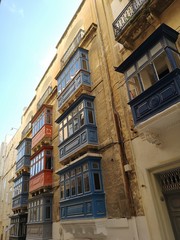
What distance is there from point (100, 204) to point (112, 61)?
6.77 m

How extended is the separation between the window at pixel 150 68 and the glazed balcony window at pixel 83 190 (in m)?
3.77

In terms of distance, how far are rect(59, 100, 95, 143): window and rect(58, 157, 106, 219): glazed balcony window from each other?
6.34 ft

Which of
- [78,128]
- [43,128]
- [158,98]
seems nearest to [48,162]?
[43,128]

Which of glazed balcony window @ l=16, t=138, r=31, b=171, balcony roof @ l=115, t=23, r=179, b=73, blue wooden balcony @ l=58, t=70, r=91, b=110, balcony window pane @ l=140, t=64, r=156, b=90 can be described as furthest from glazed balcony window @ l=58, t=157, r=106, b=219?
glazed balcony window @ l=16, t=138, r=31, b=171

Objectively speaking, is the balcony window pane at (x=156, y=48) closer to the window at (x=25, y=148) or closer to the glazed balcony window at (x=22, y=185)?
the window at (x=25, y=148)

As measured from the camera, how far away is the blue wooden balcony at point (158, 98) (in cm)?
577

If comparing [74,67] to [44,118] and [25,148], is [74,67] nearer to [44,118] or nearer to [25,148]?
[44,118]

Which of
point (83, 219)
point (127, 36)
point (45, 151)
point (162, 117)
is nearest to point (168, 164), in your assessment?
point (162, 117)

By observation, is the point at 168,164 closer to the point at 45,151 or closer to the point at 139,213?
the point at 139,213

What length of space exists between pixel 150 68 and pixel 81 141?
463 cm

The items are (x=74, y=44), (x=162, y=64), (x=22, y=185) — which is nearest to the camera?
(x=162, y=64)

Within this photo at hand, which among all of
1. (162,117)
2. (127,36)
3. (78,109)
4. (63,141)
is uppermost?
(127,36)

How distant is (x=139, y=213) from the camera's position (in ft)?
23.1

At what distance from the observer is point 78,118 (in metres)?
10.7
